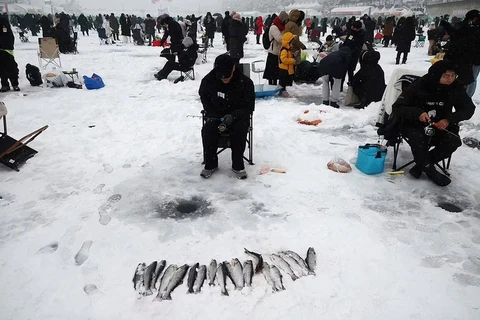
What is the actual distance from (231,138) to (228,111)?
0.37 meters

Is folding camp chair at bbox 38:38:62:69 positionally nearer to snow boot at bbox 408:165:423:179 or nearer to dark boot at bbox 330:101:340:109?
dark boot at bbox 330:101:340:109

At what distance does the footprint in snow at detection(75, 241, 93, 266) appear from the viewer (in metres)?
2.77

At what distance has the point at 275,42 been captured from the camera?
24.7 feet

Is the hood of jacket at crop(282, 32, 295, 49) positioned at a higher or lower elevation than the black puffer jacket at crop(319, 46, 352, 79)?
higher

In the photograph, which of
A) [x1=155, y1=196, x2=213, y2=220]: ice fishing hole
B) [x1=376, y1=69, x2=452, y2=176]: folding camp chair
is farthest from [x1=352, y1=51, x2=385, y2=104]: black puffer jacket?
[x1=155, y1=196, x2=213, y2=220]: ice fishing hole

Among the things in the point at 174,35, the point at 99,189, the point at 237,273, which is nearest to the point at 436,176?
the point at 237,273

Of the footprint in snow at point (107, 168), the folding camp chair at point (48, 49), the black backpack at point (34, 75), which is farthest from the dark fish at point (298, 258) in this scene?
the folding camp chair at point (48, 49)

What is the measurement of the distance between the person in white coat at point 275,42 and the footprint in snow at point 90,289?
21.0ft

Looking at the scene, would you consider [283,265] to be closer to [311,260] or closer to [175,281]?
[311,260]

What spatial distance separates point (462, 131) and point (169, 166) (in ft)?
16.4

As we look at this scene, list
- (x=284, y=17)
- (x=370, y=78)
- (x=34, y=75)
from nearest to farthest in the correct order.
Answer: (x=370, y=78) < (x=284, y=17) < (x=34, y=75)

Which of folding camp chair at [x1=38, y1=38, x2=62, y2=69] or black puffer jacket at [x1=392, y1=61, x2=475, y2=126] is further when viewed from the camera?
folding camp chair at [x1=38, y1=38, x2=62, y2=69]

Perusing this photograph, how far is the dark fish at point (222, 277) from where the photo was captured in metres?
2.47

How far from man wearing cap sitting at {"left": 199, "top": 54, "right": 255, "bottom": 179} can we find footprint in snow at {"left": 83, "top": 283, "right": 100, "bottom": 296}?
6.41ft
